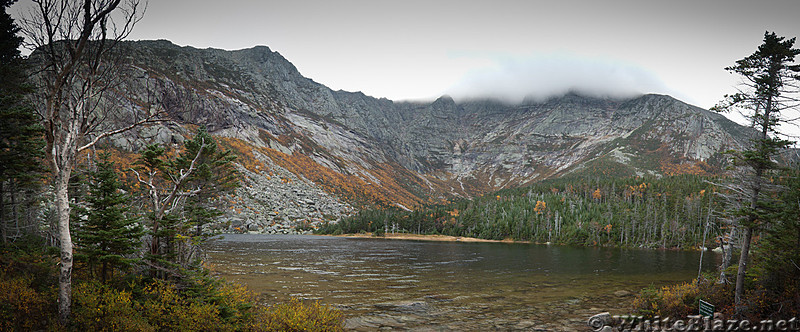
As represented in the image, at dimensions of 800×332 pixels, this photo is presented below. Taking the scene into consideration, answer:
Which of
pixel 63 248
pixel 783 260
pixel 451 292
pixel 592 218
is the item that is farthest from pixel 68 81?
pixel 592 218

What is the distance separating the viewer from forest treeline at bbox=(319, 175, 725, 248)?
11531 cm

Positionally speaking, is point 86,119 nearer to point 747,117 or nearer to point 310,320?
point 310,320

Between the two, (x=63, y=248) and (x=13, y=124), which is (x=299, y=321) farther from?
(x=13, y=124)

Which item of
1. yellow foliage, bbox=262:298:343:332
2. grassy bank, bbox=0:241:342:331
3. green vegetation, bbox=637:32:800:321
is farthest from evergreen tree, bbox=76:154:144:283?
green vegetation, bbox=637:32:800:321

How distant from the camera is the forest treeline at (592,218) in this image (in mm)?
115312

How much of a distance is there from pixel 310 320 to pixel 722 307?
21.3 m

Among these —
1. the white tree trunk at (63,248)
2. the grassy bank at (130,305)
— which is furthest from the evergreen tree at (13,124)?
the white tree trunk at (63,248)

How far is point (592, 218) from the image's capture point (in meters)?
131

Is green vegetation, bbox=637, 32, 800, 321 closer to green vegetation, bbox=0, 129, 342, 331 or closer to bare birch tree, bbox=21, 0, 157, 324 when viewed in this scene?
green vegetation, bbox=0, 129, 342, 331

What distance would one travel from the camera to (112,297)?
11141mm

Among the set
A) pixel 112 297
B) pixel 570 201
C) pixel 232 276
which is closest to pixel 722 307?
pixel 112 297

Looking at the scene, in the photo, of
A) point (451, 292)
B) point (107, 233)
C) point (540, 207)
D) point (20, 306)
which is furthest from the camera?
point (540, 207)

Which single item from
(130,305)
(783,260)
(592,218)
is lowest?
(592,218)

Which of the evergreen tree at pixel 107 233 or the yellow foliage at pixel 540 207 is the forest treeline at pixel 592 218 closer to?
the yellow foliage at pixel 540 207
